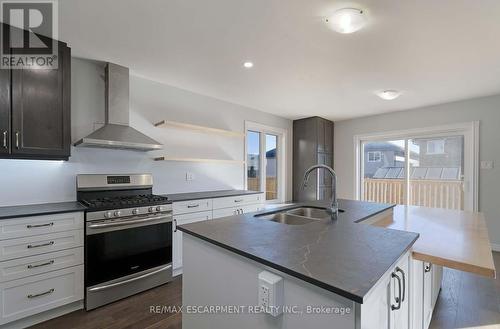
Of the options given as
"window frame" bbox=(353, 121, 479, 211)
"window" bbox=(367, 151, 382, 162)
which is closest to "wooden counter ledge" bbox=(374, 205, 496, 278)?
"window frame" bbox=(353, 121, 479, 211)

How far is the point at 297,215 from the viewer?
2018mm

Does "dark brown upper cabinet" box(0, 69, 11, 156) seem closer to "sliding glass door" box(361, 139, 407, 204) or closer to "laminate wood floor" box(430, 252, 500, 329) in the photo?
"laminate wood floor" box(430, 252, 500, 329)

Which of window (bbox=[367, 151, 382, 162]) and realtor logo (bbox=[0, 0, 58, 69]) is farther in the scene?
window (bbox=[367, 151, 382, 162])

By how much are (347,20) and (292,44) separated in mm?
542

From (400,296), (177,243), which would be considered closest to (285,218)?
(400,296)

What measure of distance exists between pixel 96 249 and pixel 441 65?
3.91m

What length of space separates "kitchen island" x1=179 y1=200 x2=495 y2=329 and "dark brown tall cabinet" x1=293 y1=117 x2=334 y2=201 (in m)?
3.32

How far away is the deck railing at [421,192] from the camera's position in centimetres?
412

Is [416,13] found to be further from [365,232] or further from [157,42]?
[157,42]

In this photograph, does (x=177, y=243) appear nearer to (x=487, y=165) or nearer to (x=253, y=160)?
(x=253, y=160)

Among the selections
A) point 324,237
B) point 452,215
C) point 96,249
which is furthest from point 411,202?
point 96,249

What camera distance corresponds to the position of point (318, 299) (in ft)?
2.56

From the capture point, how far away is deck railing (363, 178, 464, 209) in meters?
4.12

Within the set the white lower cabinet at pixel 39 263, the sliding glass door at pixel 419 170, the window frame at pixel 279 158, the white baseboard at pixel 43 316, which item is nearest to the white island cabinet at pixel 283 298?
the white lower cabinet at pixel 39 263
